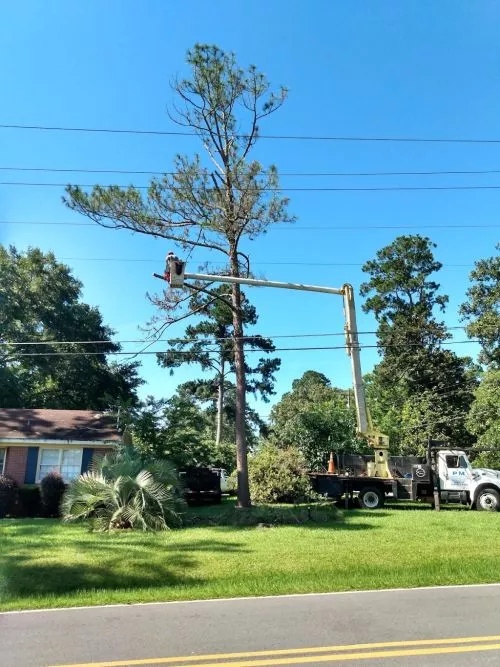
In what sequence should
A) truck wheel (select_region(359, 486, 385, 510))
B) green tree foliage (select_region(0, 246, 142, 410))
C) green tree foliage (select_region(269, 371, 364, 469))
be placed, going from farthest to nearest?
green tree foliage (select_region(0, 246, 142, 410)), green tree foliage (select_region(269, 371, 364, 469)), truck wheel (select_region(359, 486, 385, 510))

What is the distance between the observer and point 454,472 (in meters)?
21.1

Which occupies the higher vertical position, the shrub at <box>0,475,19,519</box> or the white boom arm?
the white boom arm

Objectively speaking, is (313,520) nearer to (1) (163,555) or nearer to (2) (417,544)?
(2) (417,544)

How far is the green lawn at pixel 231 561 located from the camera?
29.2 feet

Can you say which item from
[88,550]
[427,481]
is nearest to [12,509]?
[88,550]

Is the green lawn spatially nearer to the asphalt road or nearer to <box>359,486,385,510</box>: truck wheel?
the asphalt road

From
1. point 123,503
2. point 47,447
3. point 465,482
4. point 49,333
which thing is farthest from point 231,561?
point 49,333

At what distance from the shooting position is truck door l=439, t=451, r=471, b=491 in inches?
827

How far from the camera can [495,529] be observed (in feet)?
48.3

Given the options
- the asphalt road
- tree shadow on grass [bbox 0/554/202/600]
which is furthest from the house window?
the asphalt road

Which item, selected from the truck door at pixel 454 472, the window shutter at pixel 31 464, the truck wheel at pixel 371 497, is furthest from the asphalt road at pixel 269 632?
the window shutter at pixel 31 464

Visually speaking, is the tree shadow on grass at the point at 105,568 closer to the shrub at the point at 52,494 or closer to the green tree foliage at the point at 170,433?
the shrub at the point at 52,494

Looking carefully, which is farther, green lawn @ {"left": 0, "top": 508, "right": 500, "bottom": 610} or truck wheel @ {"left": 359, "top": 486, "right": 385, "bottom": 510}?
→ truck wheel @ {"left": 359, "top": 486, "right": 385, "bottom": 510}

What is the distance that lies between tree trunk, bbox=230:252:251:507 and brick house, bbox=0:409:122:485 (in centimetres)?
712
